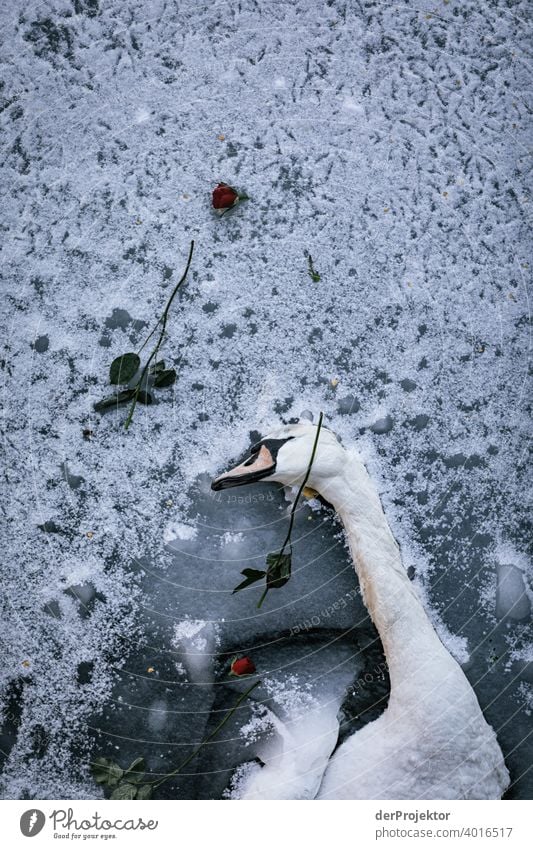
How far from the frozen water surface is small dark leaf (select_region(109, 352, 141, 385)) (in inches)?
1.1

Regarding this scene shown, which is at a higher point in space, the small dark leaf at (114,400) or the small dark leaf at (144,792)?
the small dark leaf at (114,400)

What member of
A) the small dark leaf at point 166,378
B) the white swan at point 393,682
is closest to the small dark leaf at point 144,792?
the white swan at point 393,682

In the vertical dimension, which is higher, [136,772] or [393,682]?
[393,682]

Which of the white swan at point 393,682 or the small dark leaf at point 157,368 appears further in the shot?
the small dark leaf at point 157,368

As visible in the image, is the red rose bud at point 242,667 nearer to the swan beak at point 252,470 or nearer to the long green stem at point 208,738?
the long green stem at point 208,738

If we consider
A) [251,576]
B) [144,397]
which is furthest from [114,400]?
[251,576]

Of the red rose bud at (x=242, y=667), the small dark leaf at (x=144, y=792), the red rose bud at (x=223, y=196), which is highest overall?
the red rose bud at (x=223, y=196)

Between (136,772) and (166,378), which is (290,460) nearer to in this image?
(166,378)

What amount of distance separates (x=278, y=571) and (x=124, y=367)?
32 centimetres

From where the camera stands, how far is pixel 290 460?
2.70ft

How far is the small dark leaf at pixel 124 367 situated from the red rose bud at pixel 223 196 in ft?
0.72

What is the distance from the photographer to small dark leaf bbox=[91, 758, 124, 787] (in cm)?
88

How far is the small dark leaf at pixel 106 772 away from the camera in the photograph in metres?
0.88
